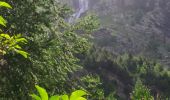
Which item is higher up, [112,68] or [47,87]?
[47,87]

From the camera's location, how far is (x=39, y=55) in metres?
11.7

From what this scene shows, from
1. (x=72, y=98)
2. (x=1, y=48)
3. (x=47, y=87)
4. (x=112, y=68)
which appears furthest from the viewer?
(x=112, y=68)

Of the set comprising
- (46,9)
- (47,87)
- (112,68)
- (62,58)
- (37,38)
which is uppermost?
(46,9)

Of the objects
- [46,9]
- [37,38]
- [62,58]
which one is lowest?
[62,58]

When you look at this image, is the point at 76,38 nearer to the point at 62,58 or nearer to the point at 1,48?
the point at 62,58

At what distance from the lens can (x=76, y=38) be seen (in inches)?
516

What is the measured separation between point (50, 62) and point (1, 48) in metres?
6.77

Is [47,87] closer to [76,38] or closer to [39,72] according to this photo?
[39,72]

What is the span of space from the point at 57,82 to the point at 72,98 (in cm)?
926

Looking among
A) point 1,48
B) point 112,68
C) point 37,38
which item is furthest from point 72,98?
point 112,68


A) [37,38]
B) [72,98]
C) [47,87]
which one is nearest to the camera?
[72,98]

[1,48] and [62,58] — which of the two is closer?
[1,48]

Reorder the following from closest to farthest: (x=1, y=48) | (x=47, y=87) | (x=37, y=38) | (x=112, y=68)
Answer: (x=1, y=48) → (x=37, y=38) → (x=47, y=87) → (x=112, y=68)

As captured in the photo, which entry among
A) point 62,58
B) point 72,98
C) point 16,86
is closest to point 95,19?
point 62,58
